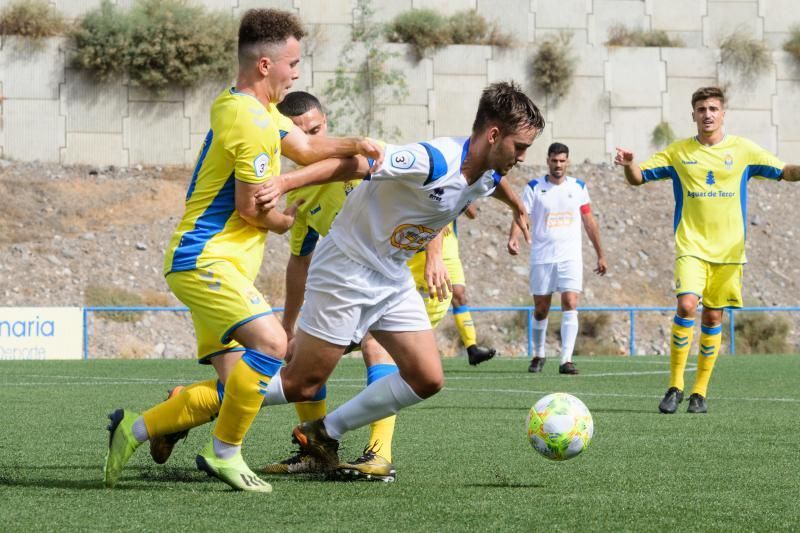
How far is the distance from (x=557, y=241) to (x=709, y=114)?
5.79 meters

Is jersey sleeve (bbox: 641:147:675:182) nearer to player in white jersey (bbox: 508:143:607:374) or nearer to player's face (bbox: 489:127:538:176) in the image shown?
player's face (bbox: 489:127:538:176)

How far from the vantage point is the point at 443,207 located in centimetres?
528

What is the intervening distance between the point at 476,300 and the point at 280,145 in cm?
2115

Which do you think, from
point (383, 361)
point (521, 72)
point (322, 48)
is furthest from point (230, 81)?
point (383, 361)

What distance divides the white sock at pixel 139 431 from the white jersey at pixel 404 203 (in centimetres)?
114

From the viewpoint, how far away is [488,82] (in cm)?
3002

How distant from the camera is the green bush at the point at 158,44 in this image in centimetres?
2770

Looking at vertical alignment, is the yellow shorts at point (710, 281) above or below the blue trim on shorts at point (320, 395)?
above

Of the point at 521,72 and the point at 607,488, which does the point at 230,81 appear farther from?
the point at 607,488

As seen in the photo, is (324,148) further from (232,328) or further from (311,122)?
(311,122)

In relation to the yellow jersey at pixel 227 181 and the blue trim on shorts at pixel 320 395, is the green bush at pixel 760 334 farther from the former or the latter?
the yellow jersey at pixel 227 181

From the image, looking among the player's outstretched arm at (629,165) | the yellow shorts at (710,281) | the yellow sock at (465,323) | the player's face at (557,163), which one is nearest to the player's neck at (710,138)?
the player's outstretched arm at (629,165)

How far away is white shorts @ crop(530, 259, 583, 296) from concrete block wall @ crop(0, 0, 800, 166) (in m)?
14.6

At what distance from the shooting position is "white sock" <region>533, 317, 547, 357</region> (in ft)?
47.8
